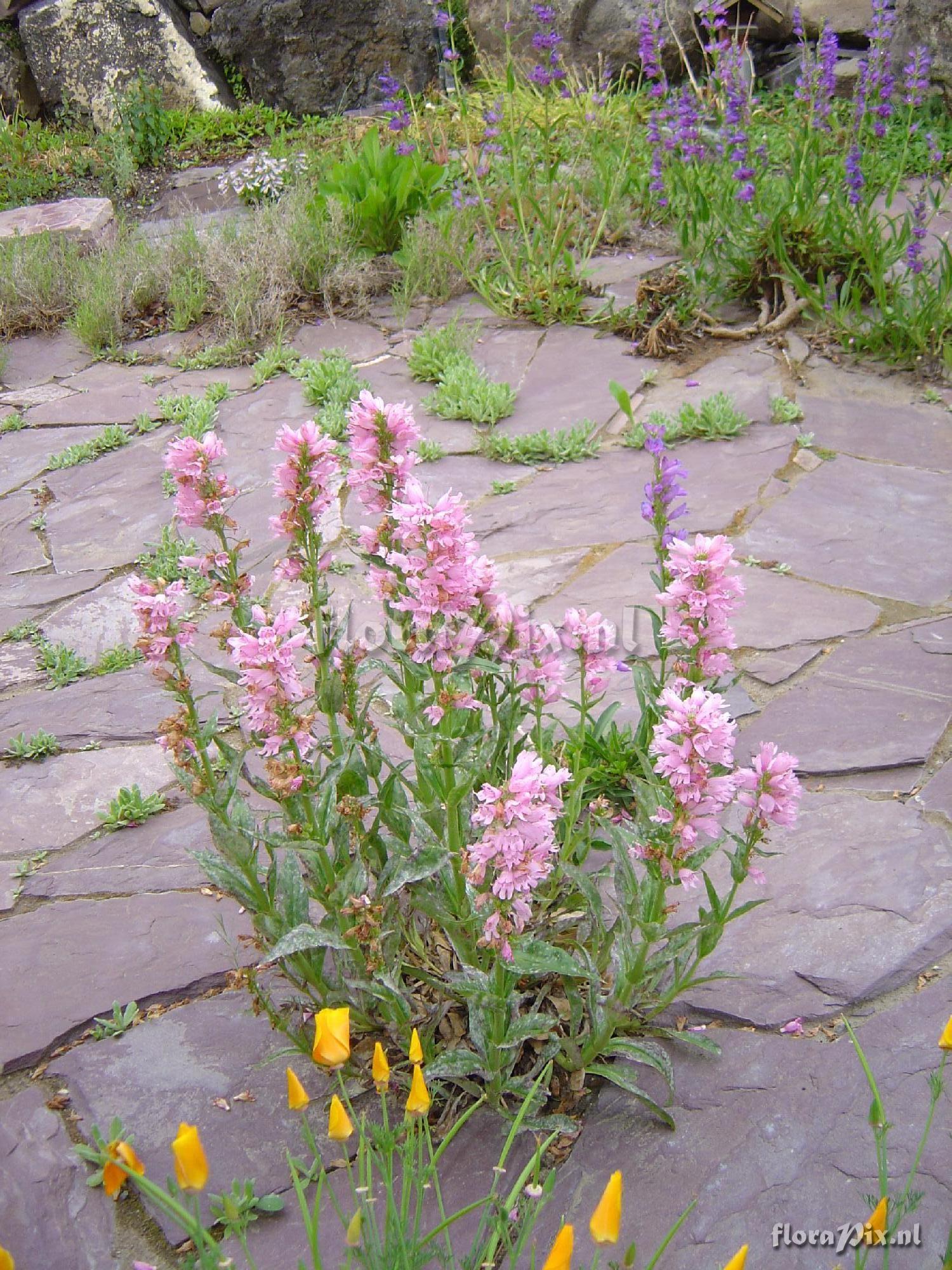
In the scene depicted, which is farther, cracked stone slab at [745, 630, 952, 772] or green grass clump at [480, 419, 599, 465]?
green grass clump at [480, 419, 599, 465]

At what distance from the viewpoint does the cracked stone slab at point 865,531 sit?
3412 millimetres

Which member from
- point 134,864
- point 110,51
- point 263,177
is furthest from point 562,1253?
point 110,51

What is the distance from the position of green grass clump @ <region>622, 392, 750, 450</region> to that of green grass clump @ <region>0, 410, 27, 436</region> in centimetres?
281

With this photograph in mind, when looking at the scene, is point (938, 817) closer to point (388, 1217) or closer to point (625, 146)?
point (388, 1217)

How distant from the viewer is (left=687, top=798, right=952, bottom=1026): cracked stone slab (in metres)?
2.05

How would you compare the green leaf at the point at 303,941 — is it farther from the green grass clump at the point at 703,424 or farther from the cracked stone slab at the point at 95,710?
the green grass clump at the point at 703,424

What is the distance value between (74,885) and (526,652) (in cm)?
123

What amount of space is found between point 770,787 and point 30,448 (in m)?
4.18

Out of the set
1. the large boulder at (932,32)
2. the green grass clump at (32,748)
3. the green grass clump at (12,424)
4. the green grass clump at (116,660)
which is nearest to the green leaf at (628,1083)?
the green grass clump at (32,748)

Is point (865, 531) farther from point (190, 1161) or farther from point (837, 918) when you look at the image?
point (190, 1161)

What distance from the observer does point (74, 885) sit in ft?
8.19

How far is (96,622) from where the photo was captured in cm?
363

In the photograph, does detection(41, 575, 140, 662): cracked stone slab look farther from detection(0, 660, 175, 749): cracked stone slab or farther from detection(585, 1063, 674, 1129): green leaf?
detection(585, 1063, 674, 1129): green leaf

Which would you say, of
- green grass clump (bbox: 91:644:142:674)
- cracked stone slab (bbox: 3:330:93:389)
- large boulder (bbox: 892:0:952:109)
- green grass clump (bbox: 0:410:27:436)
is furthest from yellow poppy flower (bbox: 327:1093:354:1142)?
large boulder (bbox: 892:0:952:109)
